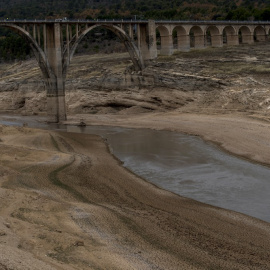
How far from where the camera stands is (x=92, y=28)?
5828cm

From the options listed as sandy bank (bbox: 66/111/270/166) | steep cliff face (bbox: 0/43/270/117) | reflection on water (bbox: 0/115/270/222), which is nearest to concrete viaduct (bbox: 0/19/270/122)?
steep cliff face (bbox: 0/43/270/117)

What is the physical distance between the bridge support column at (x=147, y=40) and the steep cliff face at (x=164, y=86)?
5.12ft

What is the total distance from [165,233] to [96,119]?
3942 centimetres

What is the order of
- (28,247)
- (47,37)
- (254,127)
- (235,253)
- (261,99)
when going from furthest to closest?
1. (47,37)
2. (261,99)
3. (254,127)
4. (235,253)
5. (28,247)

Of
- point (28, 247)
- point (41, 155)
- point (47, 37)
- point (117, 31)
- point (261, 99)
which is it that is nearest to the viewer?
point (28, 247)

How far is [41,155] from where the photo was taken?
31734 mm

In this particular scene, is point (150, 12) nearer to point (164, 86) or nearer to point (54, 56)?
point (164, 86)

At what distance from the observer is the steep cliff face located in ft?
171

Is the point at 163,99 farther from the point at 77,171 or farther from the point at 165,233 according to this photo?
the point at 165,233

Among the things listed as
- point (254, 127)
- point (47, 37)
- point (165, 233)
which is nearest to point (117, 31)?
point (47, 37)

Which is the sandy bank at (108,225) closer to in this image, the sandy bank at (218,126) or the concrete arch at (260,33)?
the sandy bank at (218,126)

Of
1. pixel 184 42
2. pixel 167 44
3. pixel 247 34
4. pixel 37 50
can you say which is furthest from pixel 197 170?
pixel 247 34

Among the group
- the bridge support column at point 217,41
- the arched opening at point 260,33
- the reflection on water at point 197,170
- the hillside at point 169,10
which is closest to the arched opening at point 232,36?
the bridge support column at point 217,41

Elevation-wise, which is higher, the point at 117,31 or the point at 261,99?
the point at 117,31
